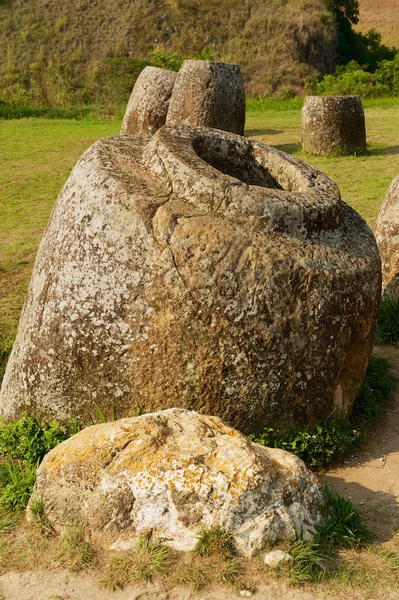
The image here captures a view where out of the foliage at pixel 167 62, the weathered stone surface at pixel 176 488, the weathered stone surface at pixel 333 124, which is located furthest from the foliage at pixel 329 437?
the foliage at pixel 167 62

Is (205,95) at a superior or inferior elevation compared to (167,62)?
inferior

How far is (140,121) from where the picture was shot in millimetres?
17562

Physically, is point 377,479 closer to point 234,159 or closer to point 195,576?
point 195,576

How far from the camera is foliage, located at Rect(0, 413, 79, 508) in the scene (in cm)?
438

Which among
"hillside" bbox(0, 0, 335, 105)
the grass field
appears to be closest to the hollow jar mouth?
the grass field

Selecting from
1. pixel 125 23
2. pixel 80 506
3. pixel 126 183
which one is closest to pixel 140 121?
pixel 126 183

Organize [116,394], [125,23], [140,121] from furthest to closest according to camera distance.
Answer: [125,23] → [140,121] → [116,394]

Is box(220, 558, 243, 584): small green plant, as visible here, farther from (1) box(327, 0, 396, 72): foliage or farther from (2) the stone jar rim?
(1) box(327, 0, 396, 72): foliage

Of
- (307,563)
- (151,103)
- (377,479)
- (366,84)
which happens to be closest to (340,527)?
(307,563)

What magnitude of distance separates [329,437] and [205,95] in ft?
40.5

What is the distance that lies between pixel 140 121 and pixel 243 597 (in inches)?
595

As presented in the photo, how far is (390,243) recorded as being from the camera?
7.87m

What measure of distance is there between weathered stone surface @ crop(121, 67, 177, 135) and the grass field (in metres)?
1.52

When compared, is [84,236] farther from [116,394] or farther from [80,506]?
[80,506]
